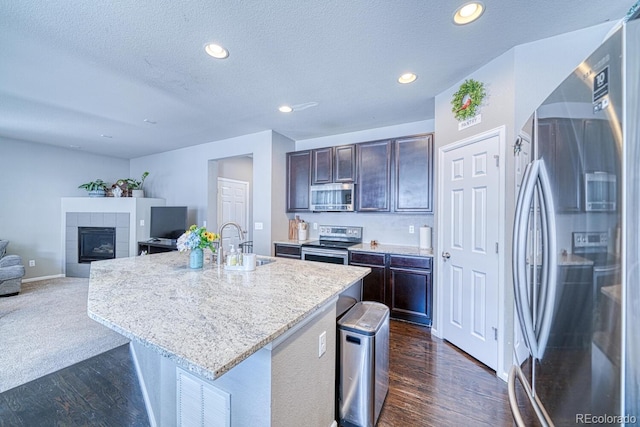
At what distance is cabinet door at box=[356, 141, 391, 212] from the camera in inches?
139

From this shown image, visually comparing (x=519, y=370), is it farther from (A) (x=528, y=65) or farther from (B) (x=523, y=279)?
(A) (x=528, y=65)

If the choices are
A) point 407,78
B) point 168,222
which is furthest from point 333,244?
point 168,222

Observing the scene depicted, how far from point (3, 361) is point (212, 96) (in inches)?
127

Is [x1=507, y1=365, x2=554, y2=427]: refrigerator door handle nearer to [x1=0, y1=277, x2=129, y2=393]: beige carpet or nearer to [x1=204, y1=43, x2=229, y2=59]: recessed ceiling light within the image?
[x1=204, y1=43, x2=229, y2=59]: recessed ceiling light

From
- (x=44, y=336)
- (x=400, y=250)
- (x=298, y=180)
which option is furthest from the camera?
(x=298, y=180)

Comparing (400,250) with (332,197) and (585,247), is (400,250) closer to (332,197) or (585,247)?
(332,197)

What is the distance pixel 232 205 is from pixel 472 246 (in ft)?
15.6

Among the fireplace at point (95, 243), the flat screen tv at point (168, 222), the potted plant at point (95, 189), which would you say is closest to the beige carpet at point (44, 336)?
the fireplace at point (95, 243)

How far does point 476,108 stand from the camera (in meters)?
2.34

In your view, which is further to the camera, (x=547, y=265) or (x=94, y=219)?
(x=94, y=219)

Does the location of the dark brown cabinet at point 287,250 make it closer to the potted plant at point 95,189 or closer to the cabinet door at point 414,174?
the cabinet door at point 414,174

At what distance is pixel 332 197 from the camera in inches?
154

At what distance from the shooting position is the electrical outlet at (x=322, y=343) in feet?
4.49

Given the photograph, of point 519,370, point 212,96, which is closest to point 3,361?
point 212,96
